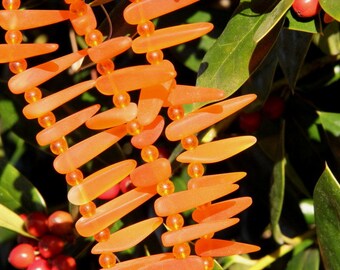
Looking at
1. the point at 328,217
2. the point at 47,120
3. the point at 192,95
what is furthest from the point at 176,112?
the point at 328,217

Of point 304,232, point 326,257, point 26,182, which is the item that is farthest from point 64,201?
point 326,257

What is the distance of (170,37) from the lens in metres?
0.88

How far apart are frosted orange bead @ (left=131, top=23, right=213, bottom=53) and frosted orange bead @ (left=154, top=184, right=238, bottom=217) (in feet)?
0.46

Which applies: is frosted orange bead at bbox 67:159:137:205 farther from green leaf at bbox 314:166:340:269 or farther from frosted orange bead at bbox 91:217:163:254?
green leaf at bbox 314:166:340:269

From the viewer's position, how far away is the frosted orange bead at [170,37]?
87 centimetres

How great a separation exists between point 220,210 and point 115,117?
0.14 metres

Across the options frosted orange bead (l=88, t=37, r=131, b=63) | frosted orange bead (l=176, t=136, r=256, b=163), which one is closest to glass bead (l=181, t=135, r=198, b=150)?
frosted orange bead (l=176, t=136, r=256, b=163)

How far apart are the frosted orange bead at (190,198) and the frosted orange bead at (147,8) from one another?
17 centimetres

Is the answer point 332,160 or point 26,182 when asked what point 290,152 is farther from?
point 26,182

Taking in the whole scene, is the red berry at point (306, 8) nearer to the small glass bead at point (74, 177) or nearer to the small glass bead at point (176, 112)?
the small glass bead at point (176, 112)

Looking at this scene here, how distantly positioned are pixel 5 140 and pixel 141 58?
9.6 inches

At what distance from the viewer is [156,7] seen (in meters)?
0.87

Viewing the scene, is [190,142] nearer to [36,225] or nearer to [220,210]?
[220,210]

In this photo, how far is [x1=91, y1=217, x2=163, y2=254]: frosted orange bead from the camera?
913 millimetres
